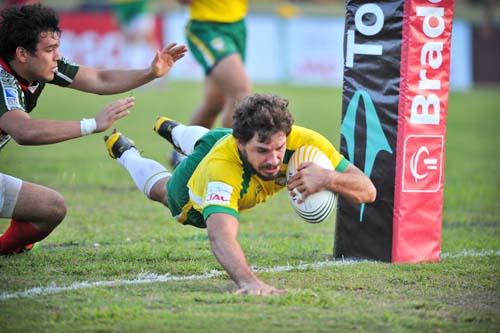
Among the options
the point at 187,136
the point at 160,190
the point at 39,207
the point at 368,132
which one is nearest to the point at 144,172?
the point at 160,190

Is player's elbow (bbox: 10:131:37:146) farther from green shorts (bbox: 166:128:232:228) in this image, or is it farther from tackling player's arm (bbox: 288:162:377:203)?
tackling player's arm (bbox: 288:162:377:203)

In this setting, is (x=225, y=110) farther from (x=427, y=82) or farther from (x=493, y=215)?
(x=427, y=82)

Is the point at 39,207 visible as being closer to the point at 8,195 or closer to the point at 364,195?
the point at 8,195

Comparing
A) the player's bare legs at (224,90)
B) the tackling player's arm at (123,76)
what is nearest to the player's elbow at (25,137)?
the tackling player's arm at (123,76)

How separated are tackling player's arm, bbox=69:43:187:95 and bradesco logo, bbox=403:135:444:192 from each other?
1797mm

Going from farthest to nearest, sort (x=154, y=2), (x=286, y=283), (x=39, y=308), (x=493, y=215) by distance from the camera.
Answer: (x=154, y=2)
(x=493, y=215)
(x=286, y=283)
(x=39, y=308)

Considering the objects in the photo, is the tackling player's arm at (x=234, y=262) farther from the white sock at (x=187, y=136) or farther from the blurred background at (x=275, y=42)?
the blurred background at (x=275, y=42)

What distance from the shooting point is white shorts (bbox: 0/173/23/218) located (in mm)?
5957

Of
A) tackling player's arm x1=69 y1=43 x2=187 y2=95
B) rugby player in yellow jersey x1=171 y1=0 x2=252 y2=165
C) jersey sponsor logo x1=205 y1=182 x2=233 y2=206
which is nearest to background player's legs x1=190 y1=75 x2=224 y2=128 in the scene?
rugby player in yellow jersey x1=171 y1=0 x2=252 y2=165

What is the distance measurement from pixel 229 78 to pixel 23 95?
12.8ft

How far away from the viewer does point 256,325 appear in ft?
14.8

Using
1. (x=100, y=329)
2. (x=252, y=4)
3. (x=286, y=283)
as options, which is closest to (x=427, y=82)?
(x=286, y=283)

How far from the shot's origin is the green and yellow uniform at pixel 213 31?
9867mm

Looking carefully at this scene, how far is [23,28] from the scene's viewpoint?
5.92 metres
